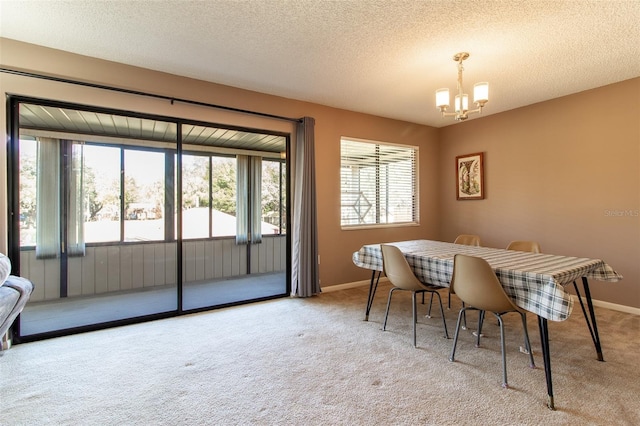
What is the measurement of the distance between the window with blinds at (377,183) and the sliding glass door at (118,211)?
41.2 inches

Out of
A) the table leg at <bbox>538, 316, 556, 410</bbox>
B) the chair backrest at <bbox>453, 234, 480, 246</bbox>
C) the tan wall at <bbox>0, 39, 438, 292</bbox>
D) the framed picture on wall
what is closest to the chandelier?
the chair backrest at <bbox>453, 234, 480, 246</bbox>

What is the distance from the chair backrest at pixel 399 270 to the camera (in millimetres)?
2760

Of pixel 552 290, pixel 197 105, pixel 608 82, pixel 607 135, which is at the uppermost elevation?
pixel 608 82

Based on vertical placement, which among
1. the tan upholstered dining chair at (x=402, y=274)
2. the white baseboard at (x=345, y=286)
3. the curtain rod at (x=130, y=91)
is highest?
the curtain rod at (x=130, y=91)

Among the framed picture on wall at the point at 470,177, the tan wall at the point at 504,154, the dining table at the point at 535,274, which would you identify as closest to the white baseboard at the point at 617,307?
the tan wall at the point at 504,154

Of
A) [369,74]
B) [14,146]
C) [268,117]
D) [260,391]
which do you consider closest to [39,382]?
[260,391]

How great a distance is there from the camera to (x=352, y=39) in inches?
104

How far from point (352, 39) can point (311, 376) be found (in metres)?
2.79

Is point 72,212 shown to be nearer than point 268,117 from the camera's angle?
Yes

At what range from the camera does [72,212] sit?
3.64 meters

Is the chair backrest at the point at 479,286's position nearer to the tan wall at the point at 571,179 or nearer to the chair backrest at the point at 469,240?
the chair backrest at the point at 469,240

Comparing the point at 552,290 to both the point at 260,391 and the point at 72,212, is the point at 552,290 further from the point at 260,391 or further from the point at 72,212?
the point at 72,212

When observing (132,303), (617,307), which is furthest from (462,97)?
(132,303)

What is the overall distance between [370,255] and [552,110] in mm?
3357
